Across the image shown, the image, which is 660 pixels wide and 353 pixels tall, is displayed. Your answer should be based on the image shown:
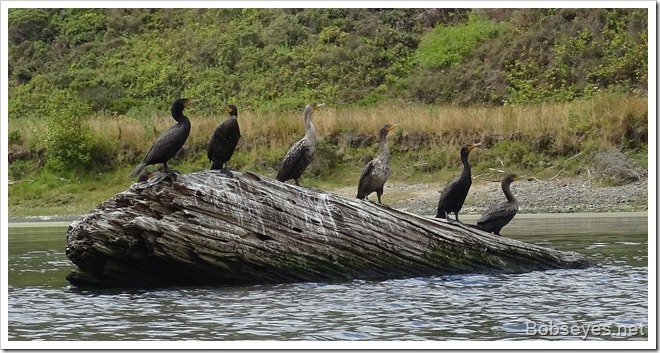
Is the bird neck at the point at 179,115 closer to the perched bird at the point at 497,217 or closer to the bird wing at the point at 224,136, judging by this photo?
the bird wing at the point at 224,136

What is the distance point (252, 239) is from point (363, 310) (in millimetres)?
1907

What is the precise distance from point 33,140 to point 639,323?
942 inches

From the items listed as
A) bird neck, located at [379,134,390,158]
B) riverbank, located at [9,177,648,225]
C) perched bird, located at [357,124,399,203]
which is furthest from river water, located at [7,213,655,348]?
riverbank, located at [9,177,648,225]

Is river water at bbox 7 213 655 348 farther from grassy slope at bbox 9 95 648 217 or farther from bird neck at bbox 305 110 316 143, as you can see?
grassy slope at bbox 9 95 648 217

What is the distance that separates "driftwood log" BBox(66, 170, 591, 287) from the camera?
12531 millimetres

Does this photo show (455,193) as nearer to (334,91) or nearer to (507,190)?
(507,190)

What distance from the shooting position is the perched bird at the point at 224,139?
13.3 metres

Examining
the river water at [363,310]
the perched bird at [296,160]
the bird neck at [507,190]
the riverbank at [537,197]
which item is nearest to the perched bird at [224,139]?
the perched bird at [296,160]

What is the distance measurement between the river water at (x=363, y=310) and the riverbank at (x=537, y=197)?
8716 millimetres

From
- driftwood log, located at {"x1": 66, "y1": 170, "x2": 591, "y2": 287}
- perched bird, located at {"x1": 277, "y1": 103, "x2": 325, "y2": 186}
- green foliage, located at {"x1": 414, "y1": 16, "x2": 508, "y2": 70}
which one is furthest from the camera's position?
green foliage, located at {"x1": 414, "y1": 16, "x2": 508, "y2": 70}

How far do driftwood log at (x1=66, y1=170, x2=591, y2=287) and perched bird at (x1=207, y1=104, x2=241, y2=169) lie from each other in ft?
1.57

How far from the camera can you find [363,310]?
37.5 ft

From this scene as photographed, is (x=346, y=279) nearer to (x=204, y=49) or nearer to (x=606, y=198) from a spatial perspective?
(x=606, y=198)

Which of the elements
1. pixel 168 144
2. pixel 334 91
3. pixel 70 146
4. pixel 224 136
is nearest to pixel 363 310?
pixel 224 136
